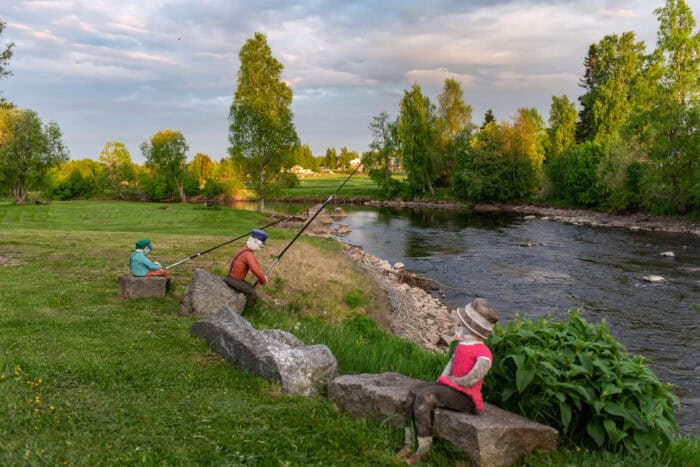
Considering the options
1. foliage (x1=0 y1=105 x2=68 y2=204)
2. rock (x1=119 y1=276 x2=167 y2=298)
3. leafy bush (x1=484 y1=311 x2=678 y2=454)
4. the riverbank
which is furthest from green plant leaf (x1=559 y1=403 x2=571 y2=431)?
foliage (x1=0 y1=105 x2=68 y2=204)

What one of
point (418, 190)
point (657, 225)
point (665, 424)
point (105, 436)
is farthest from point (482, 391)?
point (418, 190)

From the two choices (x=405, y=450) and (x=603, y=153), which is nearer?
(x=405, y=450)

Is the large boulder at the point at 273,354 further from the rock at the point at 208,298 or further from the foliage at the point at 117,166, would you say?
the foliage at the point at 117,166

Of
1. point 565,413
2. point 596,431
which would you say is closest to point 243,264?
point 565,413

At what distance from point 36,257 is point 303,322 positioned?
11.8 m

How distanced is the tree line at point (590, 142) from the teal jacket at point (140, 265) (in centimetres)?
1538

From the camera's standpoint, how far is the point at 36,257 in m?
18.4

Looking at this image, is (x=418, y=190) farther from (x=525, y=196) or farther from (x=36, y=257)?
(x=36, y=257)

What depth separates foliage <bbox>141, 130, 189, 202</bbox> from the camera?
8831 centimetres

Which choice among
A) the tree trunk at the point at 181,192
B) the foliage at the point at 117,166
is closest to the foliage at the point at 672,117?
the tree trunk at the point at 181,192

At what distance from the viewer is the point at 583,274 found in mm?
27422

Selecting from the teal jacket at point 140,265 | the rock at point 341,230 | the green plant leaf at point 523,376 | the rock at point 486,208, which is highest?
the teal jacket at point 140,265

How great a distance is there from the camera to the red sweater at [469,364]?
6121mm

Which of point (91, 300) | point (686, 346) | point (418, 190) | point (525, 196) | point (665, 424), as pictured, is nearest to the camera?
point (665, 424)
